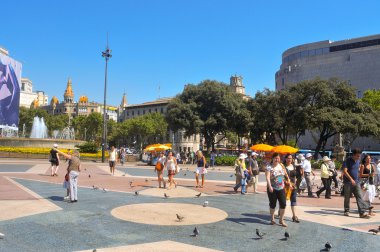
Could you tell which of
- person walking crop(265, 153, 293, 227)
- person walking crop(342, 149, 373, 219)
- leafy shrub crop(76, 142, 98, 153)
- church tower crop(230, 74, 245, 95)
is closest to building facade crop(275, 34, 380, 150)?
church tower crop(230, 74, 245, 95)

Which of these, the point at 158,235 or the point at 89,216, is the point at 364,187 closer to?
the point at 158,235

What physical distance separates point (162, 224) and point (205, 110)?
1459 inches

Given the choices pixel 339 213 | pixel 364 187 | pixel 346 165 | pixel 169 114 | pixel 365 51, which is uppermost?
pixel 365 51

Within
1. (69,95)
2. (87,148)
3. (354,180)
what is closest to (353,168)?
(354,180)

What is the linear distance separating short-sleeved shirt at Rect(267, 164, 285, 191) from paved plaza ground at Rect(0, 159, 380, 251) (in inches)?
38.6

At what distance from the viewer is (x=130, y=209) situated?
1051 cm

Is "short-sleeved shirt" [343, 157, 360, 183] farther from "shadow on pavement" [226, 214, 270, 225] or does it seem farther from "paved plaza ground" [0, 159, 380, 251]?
"shadow on pavement" [226, 214, 270, 225]

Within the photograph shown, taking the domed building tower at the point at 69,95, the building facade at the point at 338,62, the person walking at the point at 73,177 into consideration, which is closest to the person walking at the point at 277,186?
the person walking at the point at 73,177

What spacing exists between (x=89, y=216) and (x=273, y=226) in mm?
4671

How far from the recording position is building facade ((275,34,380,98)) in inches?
2911

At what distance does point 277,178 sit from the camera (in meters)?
8.89

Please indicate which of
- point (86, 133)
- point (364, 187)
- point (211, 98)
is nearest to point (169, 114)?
point (211, 98)

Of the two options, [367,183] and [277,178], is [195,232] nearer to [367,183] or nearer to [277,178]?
[277,178]

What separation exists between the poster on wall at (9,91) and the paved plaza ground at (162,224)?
31.2m
